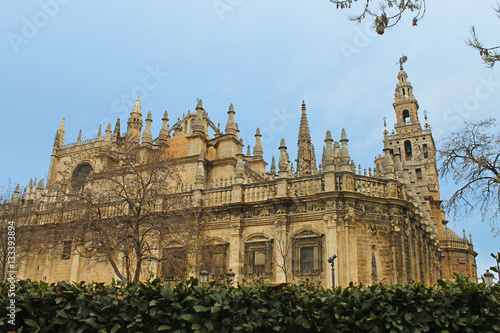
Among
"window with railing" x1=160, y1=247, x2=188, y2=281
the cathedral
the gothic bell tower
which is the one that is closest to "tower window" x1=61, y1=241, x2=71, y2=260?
the cathedral

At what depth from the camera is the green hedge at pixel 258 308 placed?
22.4ft

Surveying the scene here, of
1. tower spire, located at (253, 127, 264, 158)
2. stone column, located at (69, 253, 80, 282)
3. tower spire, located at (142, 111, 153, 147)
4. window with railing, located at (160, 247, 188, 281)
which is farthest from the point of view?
tower spire, located at (253, 127, 264, 158)

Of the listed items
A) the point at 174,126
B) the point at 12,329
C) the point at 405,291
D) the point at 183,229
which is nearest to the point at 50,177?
the point at 174,126

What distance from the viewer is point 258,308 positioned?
24.5ft

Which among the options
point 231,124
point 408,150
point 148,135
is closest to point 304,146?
point 231,124

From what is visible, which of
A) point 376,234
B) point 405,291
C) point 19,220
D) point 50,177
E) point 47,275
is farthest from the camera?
point 50,177

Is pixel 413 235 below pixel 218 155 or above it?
below

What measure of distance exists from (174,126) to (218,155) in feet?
35.8

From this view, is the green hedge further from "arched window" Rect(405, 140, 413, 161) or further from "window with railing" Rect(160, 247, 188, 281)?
"arched window" Rect(405, 140, 413, 161)

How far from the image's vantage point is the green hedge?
6816 mm

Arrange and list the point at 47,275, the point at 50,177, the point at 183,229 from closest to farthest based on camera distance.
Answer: the point at 183,229
the point at 47,275
the point at 50,177

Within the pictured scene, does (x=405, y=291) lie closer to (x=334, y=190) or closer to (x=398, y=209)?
(x=334, y=190)

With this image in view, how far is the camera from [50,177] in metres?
51.8

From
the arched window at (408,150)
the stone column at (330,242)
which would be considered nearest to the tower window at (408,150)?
the arched window at (408,150)
